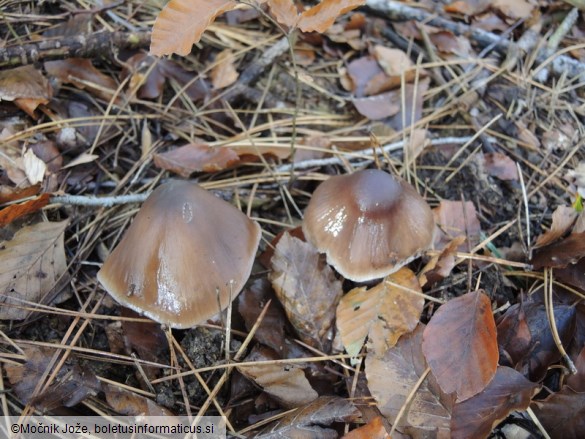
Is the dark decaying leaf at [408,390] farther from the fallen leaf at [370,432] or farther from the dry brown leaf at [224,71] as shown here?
the dry brown leaf at [224,71]

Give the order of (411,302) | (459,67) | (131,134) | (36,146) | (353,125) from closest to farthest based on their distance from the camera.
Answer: (411,302), (36,146), (131,134), (353,125), (459,67)

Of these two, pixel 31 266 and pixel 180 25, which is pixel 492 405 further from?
pixel 31 266

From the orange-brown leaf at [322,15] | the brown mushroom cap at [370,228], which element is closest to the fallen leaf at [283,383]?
the brown mushroom cap at [370,228]

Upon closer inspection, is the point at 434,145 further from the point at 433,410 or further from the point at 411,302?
the point at 433,410

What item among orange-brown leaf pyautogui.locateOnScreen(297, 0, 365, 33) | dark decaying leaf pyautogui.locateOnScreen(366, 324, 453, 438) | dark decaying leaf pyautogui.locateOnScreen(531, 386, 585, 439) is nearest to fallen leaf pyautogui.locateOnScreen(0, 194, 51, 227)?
orange-brown leaf pyautogui.locateOnScreen(297, 0, 365, 33)

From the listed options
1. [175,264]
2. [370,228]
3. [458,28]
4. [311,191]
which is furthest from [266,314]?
[458,28]

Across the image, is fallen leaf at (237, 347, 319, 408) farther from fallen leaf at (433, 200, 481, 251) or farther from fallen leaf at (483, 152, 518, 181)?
fallen leaf at (483, 152, 518, 181)

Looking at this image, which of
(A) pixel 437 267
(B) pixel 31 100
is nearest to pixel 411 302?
(A) pixel 437 267
